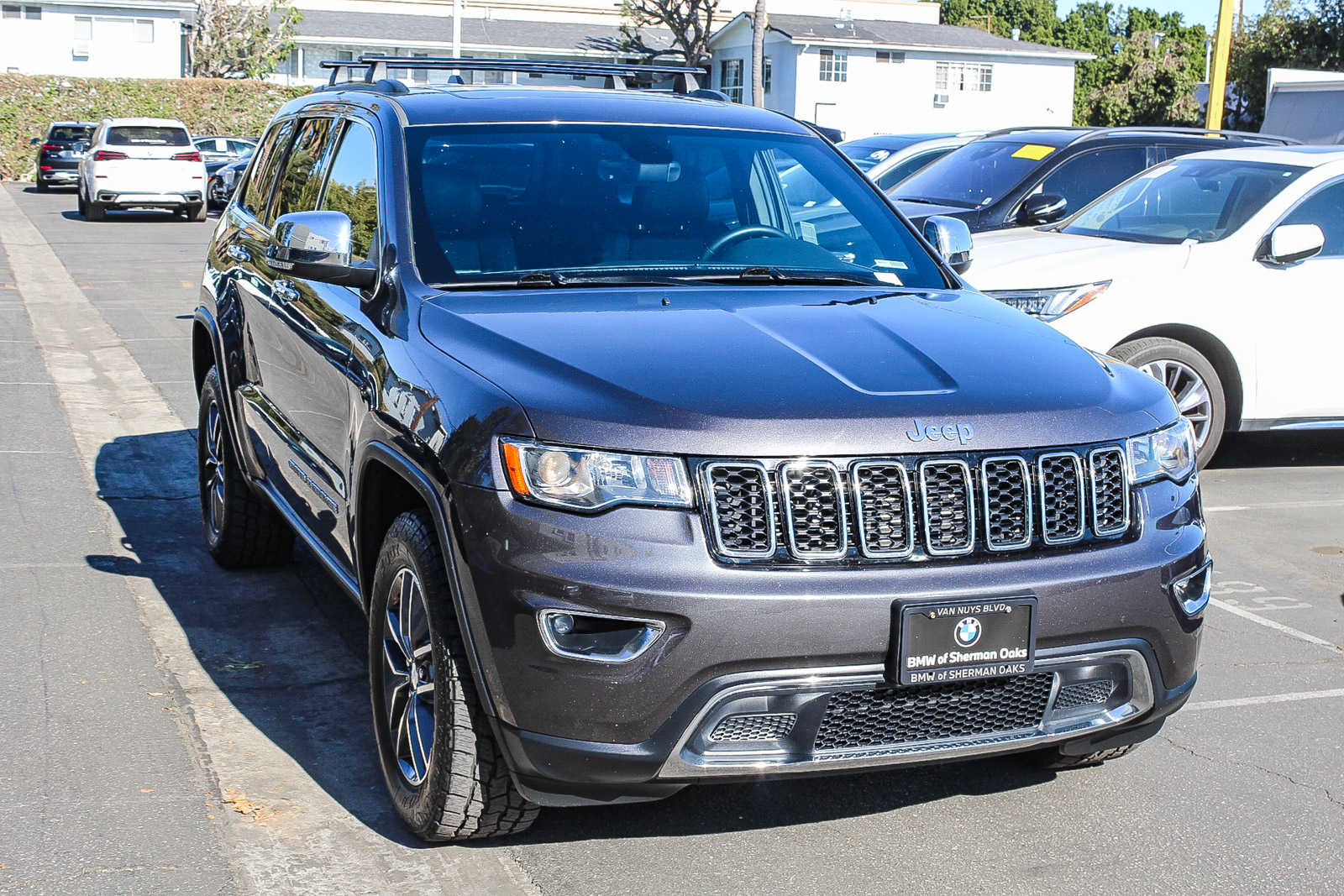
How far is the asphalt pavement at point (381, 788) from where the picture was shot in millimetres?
3650

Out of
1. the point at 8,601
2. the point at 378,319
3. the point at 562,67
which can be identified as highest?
the point at 562,67

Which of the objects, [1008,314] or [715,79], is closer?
[1008,314]

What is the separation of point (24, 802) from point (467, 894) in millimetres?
1251

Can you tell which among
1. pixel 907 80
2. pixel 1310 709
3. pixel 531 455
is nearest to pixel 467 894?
pixel 531 455

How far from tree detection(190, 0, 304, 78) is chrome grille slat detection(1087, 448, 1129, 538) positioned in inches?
2267

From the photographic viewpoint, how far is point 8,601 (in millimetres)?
5680

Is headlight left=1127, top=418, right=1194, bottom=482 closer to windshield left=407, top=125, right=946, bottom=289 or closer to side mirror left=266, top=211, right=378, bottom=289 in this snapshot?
windshield left=407, top=125, right=946, bottom=289

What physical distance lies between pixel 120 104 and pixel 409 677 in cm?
4527

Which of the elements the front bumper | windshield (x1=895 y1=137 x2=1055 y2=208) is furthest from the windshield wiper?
windshield (x1=895 y1=137 x2=1055 y2=208)

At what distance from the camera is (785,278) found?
4.52m

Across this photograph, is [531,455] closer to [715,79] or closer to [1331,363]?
[1331,363]

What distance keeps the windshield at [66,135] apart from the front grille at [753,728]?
36397 millimetres

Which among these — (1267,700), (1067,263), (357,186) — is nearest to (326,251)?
(357,186)

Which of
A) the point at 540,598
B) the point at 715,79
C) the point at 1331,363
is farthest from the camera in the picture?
the point at 715,79
